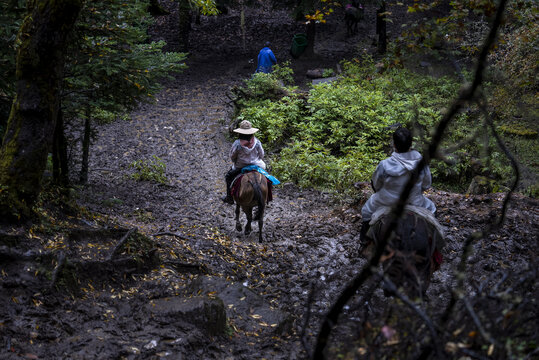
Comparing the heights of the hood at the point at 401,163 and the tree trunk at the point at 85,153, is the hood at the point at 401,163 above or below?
above

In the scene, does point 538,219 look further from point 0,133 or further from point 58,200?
point 0,133

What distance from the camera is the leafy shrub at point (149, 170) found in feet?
41.1

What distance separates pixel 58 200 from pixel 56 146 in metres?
0.95

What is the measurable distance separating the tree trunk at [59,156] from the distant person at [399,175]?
470cm

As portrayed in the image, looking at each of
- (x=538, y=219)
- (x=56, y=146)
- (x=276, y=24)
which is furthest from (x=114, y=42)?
(x=276, y=24)

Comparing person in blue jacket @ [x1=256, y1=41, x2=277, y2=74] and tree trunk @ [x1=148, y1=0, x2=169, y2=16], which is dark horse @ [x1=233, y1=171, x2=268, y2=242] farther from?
tree trunk @ [x1=148, y1=0, x2=169, y2=16]

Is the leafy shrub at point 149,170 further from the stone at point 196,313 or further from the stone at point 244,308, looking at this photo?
the stone at point 196,313

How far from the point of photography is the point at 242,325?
5.27 metres

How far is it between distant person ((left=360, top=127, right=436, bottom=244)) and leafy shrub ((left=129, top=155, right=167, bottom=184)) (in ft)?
26.8

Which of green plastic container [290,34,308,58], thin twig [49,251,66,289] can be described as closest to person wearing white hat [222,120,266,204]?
thin twig [49,251,66,289]

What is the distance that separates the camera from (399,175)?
528cm

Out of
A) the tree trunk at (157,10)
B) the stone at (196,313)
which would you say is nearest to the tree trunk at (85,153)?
the stone at (196,313)

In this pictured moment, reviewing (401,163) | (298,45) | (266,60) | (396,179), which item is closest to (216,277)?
(396,179)

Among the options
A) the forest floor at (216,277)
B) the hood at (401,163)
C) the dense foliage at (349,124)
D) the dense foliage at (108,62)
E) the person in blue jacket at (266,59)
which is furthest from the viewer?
the person in blue jacket at (266,59)
